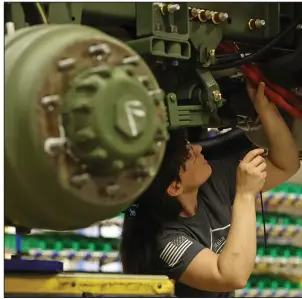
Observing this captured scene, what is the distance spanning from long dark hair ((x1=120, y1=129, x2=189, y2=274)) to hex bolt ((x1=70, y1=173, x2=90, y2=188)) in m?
0.78

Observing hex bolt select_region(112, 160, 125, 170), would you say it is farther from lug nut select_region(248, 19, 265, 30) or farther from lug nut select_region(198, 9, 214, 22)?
lug nut select_region(248, 19, 265, 30)

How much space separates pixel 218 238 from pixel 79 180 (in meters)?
1.00

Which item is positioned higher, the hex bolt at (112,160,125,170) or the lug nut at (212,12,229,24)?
the lug nut at (212,12,229,24)

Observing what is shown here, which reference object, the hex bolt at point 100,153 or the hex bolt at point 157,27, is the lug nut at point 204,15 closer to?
the hex bolt at point 157,27

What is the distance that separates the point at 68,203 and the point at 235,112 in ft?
3.06

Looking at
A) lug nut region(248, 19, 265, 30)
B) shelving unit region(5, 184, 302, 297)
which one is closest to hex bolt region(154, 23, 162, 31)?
lug nut region(248, 19, 265, 30)

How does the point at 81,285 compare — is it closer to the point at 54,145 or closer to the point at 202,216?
the point at 54,145

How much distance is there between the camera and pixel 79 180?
1.07 m

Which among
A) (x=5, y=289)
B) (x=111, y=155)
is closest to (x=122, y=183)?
(x=111, y=155)

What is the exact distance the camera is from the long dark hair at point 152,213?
74.2 inches

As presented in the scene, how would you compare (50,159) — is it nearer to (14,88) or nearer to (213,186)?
(14,88)

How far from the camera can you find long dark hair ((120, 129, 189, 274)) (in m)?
1.88

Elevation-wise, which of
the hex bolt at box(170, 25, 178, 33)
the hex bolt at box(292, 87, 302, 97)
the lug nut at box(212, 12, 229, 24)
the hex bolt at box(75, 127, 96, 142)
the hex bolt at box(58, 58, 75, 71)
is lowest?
the hex bolt at box(292, 87, 302, 97)

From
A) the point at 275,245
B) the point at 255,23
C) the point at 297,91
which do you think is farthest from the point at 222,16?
the point at 275,245
